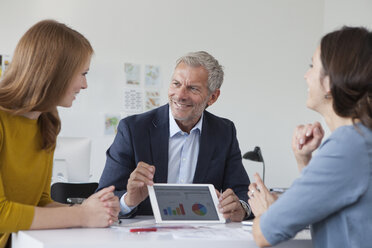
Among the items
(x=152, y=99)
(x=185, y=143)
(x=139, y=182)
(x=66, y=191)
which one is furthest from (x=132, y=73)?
(x=139, y=182)

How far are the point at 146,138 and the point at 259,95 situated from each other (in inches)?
128

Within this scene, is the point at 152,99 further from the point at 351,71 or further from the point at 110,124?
the point at 351,71

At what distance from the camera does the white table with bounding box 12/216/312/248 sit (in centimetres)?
140

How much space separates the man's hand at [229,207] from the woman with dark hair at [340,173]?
442 mm

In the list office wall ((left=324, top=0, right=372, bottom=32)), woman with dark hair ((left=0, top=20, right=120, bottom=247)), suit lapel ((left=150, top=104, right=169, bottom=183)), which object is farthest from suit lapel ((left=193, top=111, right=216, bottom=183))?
office wall ((left=324, top=0, right=372, bottom=32))

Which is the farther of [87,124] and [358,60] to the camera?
[87,124]

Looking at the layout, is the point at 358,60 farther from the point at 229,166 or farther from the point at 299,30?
the point at 299,30

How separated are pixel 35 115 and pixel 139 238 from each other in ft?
1.97

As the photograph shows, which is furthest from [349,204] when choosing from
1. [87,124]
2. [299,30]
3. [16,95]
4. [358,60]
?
[299,30]

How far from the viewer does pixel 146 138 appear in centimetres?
237

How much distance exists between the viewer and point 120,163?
2309mm

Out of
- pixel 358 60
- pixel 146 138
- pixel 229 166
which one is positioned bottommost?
pixel 229 166

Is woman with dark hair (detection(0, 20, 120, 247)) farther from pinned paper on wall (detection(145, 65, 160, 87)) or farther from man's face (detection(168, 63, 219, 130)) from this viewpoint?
pinned paper on wall (detection(145, 65, 160, 87))

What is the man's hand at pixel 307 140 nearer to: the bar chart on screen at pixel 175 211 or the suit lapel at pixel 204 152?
the bar chart on screen at pixel 175 211
